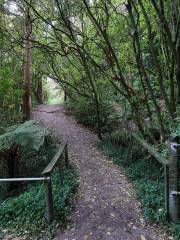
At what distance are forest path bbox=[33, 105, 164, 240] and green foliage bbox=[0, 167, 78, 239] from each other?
0.64 feet

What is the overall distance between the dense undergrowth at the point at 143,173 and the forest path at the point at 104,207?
0.54ft

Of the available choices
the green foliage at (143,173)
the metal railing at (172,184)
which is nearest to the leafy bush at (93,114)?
the green foliage at (143,173)

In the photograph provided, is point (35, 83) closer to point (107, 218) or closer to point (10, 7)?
point (10, 7)

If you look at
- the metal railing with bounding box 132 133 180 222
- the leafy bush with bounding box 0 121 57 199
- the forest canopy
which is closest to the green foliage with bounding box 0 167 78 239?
the leafy bush with bounding box 0 121 57 199

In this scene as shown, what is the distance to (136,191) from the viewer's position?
5.78 metres

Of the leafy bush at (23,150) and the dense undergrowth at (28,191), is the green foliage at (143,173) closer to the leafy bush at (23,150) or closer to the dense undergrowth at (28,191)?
the dense undergrowth at (28,191)

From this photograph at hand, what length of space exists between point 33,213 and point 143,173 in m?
2.86

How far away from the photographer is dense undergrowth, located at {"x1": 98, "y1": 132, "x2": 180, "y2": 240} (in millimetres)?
4688

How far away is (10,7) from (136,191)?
8858mm

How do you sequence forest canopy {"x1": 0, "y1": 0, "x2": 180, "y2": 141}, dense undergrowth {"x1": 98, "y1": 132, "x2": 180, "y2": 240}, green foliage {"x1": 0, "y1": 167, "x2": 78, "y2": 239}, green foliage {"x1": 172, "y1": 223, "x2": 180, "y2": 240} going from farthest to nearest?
forest canopy {"x1": 0, "y1": 0, "x2": 180, "y2": 141} → dense undergrowth {"x1": 98, "y1": 132, "x2": 180, "y2": 240} → green foliage {"x1": 0, "y1": 167, "x2": 78, "y2": 239} → green foliage {"x1": 172, "y1": 223, "x2": 180, "y2": 240}

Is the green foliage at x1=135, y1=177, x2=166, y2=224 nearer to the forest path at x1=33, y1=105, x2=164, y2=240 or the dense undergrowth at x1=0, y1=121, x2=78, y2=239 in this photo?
the forest path at x1=33, y1=105, x2=164, y2=240

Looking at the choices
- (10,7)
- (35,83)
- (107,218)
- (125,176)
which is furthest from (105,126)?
(35,83)

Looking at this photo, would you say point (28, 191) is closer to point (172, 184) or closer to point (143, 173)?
point (143, 173)

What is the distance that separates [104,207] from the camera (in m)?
5.16
